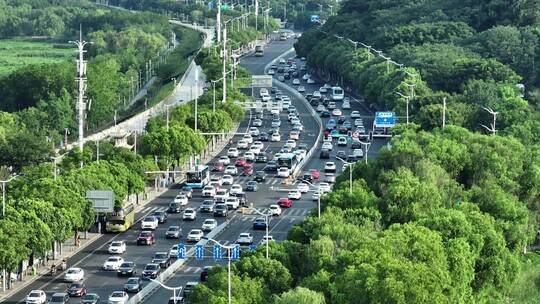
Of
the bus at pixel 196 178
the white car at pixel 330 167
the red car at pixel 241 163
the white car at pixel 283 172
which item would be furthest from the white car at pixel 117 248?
the red car at pixel 241 163

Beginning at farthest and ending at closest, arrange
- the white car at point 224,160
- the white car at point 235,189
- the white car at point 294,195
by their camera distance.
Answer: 1. the white car at point 224,160
2. the white car at point 294,195
3. the white car at point 235,189

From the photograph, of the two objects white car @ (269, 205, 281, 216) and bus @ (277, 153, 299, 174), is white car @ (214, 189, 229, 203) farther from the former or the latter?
bus @ (277, 153, 299, 174)

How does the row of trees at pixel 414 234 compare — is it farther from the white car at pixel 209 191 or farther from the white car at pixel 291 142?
the white car at pixel 291 142

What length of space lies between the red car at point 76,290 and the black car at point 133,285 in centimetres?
212

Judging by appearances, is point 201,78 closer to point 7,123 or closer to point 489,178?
point 7,123

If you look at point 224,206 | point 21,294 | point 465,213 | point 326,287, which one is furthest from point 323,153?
point 326,287

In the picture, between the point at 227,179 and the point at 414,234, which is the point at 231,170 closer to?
the point at 227,179

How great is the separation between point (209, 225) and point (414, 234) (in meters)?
25.6

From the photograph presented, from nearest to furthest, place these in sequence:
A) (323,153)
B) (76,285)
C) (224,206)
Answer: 1. (76,285)
2. (224,206)
3. (323,153)

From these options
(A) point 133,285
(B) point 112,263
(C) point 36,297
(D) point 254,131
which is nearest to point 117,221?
(B) point 112,263

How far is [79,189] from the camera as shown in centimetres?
10262

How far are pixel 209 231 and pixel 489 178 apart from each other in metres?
17.7

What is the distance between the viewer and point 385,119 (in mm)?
139375

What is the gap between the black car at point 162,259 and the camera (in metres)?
93.3
